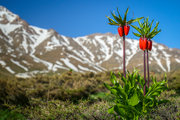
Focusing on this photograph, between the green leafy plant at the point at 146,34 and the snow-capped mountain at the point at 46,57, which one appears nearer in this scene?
the green leafy plant at the point at 146,34

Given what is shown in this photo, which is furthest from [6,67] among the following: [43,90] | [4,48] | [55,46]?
[43,90]

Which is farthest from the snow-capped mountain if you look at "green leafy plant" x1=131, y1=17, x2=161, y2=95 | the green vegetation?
"green leafy plant" x1=131, y1=17, x2=161, y2=95

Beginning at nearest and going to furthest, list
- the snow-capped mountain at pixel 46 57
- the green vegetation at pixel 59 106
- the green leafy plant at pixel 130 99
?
the green leafy plant at pixel 130 99 < the green vegetation at pixel 59 106 < the snow-capped mountain at pixel 46 57

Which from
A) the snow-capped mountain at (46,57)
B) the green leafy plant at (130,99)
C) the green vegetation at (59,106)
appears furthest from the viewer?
the snow-capped mountain at (46,57)

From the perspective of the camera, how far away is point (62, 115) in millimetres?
4301

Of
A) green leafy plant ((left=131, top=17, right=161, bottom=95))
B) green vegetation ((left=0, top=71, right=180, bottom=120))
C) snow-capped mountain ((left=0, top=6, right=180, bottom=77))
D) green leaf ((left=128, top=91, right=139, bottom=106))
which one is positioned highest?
snow-capped mountain ((left=0, top=6, right=180, bottom=77))

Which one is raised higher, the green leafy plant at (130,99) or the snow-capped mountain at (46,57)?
the snow-capped mountain at (46,57)

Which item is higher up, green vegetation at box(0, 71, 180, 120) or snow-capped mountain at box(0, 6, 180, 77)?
snow-capped mountain at box(0, 6, 180, 77)

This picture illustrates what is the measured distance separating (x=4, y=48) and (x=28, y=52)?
21.0m

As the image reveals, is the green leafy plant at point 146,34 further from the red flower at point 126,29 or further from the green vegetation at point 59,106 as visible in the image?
the green vegetation at point 59,106

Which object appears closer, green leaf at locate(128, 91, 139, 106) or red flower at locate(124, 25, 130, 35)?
green leaf at locate(128, 91, 139, 106)

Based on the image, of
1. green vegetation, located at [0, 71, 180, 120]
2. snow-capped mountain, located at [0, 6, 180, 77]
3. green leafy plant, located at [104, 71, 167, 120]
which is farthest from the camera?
snow-capped mountain, located at [0, 6, 180, 77]

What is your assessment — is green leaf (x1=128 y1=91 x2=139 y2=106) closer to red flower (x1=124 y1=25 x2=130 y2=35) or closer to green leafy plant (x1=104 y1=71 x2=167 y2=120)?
green leafy plant (x1=104 y1=71 x2=167 y2=120)

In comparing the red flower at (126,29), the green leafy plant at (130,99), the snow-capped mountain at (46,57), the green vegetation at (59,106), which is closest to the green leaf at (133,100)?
the green leafy plant at (130,99)
